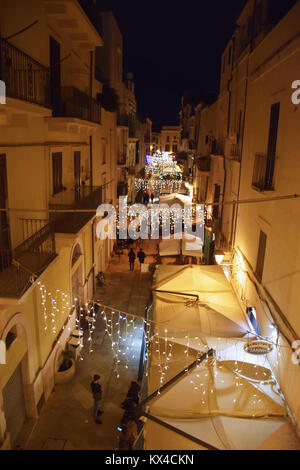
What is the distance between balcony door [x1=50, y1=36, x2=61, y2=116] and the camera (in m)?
10.0

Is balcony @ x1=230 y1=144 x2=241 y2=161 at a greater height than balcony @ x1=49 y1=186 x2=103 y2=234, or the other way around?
balcony @ x1=230 y1=144 x2=241 y2=161

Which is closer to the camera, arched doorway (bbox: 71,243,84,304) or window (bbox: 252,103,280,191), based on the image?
window (bbox: 252,103,280,191)

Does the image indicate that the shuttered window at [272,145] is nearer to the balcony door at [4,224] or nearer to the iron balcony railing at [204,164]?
the balcony door at [4,224]

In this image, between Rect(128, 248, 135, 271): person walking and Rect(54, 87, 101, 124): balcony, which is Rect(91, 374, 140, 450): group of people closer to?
Rect(54, 87, 101, 124): balcony

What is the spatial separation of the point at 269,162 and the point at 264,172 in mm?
319

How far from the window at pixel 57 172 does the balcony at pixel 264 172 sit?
19.2 ft

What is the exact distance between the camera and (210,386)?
7234 millimetres

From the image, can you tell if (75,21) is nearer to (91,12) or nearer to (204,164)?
(91,12)

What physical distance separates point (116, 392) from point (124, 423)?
188cm

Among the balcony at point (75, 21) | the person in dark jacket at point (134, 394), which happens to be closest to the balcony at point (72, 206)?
the person in dark jacket at point (134, 394)

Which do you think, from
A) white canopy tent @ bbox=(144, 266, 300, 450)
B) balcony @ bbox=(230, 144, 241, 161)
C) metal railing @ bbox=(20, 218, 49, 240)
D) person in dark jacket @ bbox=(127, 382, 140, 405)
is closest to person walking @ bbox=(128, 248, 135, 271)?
balcony @ bbox=(230, 144, 241, 161)

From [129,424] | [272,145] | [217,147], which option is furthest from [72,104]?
[217,147]

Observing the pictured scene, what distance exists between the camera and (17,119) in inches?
281

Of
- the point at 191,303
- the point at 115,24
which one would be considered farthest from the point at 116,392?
the point at 115,24
